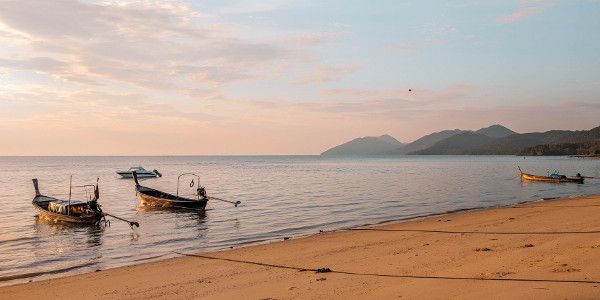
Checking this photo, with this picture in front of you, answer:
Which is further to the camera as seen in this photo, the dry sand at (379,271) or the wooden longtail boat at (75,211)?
the wooden longtail boat at (75,211)

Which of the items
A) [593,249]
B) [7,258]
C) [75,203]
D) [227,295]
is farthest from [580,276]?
[75,203]

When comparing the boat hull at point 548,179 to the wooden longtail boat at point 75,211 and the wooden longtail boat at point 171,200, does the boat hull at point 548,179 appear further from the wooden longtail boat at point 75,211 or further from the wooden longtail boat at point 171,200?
the wooden longtail boat at point 75,211

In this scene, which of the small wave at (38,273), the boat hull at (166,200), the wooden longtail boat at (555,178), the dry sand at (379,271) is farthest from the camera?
the wooden longtail boat at (555,178)

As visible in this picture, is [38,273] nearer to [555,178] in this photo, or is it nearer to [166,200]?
[166,200]

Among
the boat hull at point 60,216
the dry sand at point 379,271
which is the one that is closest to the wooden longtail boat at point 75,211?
the boat hull at point 60,216

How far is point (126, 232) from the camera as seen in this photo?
23.6m

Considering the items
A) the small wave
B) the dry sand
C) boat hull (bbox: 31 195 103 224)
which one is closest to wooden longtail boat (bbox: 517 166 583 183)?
the dry sand

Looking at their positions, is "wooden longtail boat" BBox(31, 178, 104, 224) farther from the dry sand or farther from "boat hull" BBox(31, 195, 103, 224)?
the dry sand

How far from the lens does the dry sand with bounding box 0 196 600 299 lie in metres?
9.80

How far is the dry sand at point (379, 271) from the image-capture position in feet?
32.2

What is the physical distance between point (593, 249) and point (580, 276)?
13.2 feet

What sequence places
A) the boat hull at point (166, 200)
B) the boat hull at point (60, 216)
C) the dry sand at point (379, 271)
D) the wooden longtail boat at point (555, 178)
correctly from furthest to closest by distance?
1. the wooden longtail boat at point (555, 178)
2. the boat hull at point (166, 200)
3. the boat hull at point (60, 216)
4. the dry sand at point (379, 271)

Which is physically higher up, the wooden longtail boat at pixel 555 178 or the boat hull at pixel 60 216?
the wooden longtail boat at pixel 555 178

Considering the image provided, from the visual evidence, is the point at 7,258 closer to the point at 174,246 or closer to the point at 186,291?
the point at 174,246
